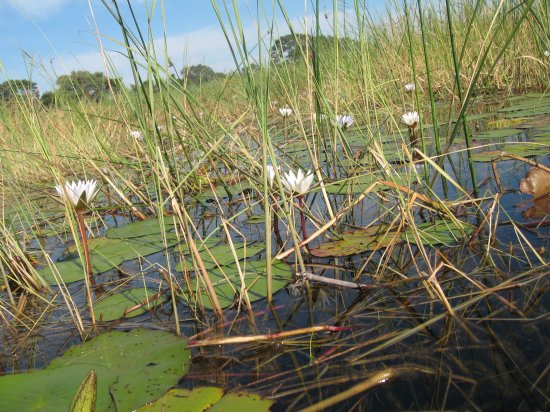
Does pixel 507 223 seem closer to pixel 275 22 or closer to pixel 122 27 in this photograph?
pixel 275 22

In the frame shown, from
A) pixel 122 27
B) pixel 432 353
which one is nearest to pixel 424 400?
pixel 432 353

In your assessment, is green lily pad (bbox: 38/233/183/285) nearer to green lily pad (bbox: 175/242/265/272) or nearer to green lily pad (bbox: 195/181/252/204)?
green lily pad (bbox: 175/242/265/272)

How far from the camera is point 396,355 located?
28.0 inches

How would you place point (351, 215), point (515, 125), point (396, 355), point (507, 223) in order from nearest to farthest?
point (396, 355) → point (507, 223) → point (351, 215) → point (515, 125)

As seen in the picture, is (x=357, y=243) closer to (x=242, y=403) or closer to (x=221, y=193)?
(x=242, y=403)

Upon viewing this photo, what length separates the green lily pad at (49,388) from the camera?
27.4 inches

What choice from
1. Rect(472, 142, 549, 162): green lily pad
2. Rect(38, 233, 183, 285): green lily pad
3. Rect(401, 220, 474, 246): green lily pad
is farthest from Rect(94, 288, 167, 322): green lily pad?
Rect(472, 142, 549, 162): green lily pad

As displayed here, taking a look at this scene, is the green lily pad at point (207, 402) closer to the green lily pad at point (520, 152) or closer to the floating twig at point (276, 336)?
the floating twig at point (276, 336)

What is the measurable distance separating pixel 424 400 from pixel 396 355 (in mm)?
114

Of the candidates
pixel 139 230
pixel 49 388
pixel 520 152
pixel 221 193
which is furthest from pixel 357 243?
pixel 221 193

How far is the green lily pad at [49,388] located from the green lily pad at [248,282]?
0.28 meters

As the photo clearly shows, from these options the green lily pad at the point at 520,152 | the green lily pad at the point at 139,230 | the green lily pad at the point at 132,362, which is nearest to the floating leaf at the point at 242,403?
the green lily pad at the point at 132,362

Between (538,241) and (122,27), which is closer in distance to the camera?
(538,241)

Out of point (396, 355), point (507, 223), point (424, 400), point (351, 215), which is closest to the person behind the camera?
point (424, 400)
